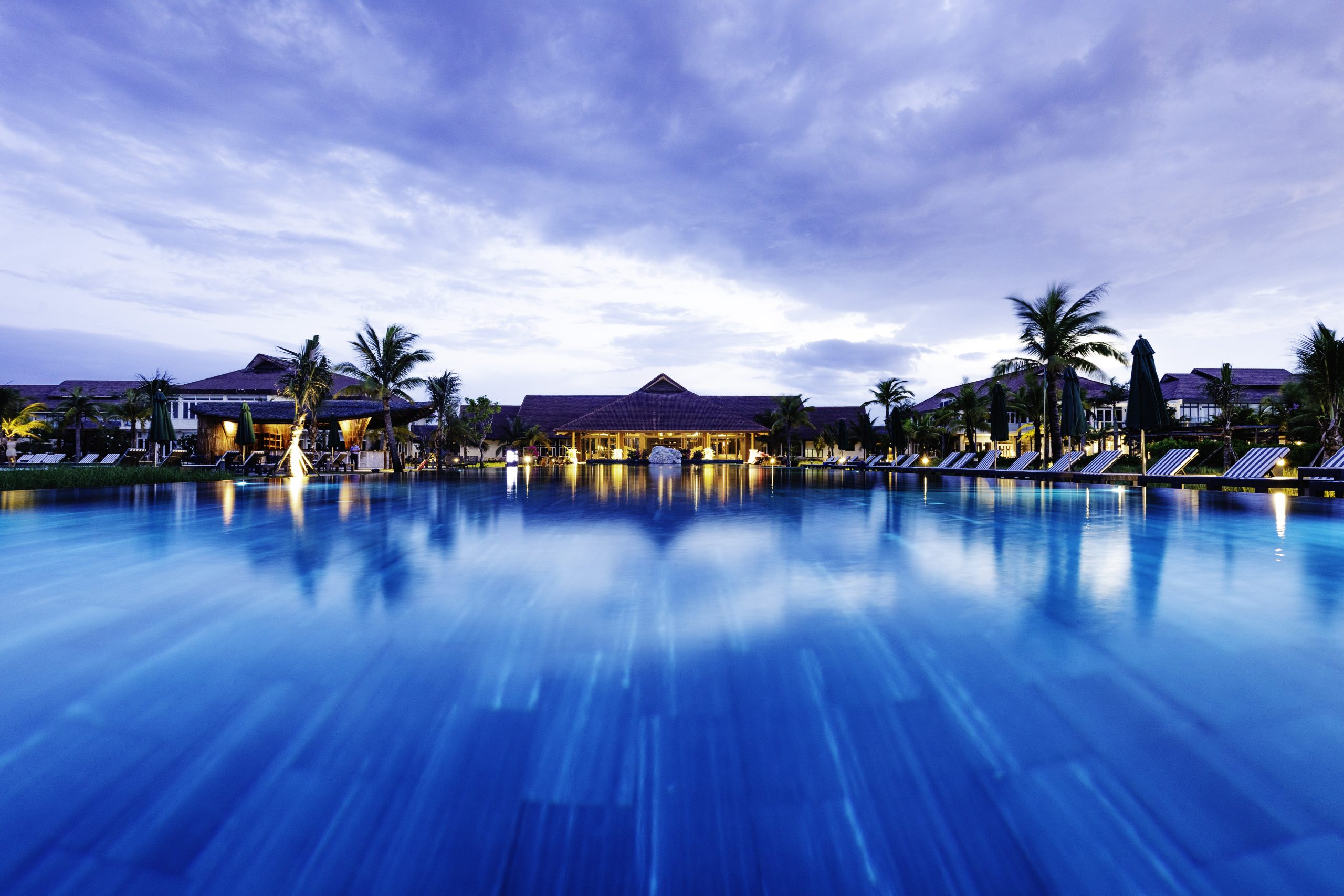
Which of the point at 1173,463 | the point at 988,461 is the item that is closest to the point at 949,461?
the point at 988,461

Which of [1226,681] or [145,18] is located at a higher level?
[145,18]

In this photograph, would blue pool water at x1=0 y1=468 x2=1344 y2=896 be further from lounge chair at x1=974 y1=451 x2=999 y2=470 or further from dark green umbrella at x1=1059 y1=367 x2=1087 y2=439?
lounge chair at x1=974 y1=451 x2=999 y2=470

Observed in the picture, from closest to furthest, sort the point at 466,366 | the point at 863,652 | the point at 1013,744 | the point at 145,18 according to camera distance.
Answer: the point at 1013,744
the point at 863,652
the point at 145,18
the point at 466,366

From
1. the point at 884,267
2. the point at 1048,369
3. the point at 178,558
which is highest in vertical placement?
the point at 884,267

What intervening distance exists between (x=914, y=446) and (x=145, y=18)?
131ft

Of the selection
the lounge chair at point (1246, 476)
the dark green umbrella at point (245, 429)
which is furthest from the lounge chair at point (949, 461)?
the dark green umbrella at point (245, 429)

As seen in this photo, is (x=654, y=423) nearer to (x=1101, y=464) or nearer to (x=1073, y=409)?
(x=1073, y=409)

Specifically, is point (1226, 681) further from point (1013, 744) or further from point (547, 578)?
point (547, 578)

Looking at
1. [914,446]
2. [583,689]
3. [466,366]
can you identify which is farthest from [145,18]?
[466,366]

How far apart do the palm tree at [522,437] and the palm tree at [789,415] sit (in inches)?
653

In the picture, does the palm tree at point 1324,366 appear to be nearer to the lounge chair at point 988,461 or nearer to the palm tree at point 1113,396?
the lounge chair at point 988,461

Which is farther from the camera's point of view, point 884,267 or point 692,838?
point 884,267

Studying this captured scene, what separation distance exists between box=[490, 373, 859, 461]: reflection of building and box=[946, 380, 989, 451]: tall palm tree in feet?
44.0

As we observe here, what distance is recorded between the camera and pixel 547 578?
477 centimetres
